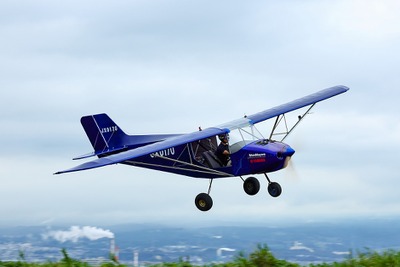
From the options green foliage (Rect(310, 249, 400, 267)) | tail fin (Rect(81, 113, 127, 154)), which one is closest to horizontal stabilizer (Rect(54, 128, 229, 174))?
tail fin (Rect(81, 113, 127, 154))

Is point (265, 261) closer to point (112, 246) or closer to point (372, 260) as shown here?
point (372, 260)

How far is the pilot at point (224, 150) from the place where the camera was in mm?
28433

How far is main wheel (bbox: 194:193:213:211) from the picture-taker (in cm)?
2873

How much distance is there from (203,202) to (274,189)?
2647 millimetres

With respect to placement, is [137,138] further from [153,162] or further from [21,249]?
[21,249]

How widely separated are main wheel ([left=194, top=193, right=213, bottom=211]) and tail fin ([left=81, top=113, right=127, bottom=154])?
6.41 m

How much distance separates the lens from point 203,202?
2884cm

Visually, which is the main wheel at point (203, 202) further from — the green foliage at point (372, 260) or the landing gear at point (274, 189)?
the green foliage at point (372, 260)

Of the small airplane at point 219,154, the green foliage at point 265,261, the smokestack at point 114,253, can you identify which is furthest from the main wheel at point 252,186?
the smokestack at point 114,253

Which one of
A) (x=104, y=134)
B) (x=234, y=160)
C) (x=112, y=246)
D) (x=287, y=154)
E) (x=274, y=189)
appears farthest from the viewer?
(x=104, y=134)

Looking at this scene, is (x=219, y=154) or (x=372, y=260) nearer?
(x=372, y=260)

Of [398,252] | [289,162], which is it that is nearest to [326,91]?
[289,162]

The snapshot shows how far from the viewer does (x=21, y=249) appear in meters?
17.8

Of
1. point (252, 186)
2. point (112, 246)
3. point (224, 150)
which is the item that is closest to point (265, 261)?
point (112, 246)
